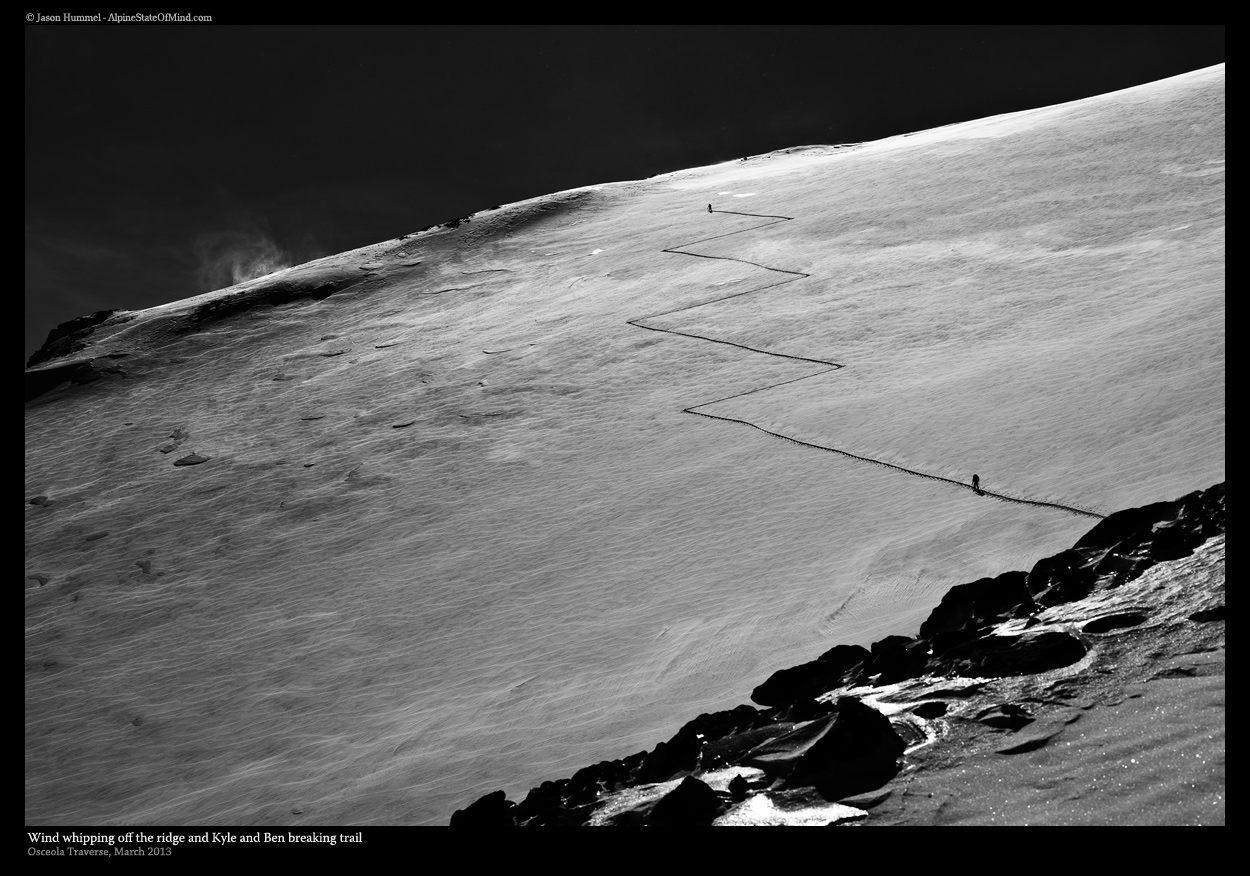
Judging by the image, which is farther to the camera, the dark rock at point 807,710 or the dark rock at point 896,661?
the dark rock at point 896,661

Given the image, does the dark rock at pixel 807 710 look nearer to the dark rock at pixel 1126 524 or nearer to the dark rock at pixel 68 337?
the dark rock at pixel 1126 524

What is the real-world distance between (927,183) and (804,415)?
6.72 metres

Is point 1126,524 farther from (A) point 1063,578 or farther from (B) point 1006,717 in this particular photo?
(B) point 1006,717

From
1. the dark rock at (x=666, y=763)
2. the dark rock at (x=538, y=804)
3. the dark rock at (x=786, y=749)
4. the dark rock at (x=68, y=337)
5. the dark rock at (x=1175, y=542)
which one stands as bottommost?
the dark rock at (x=538, y=804)

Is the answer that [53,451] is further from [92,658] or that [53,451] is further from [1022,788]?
[1022,788]

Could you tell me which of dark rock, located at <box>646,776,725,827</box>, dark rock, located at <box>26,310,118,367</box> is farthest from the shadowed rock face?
dark rock, located at <box>26,310,118,367</box>

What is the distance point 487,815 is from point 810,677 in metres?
1.30

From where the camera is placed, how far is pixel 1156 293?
754 cm

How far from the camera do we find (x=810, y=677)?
3764 mm

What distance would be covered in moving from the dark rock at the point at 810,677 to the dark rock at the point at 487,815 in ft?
3.38

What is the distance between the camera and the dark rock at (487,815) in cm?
321

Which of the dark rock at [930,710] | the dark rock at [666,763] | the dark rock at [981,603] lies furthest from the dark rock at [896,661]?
the dark rock at [666,763]

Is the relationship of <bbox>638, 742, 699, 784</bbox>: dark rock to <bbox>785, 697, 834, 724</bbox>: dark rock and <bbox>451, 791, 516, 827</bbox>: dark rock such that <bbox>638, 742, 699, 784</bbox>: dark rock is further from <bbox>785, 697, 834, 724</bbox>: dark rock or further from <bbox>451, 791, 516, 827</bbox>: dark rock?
<bbox>451, 791, 516, 827</bbox>: dark rock
